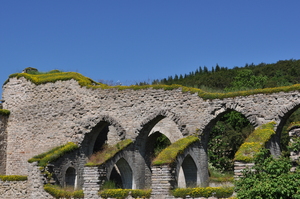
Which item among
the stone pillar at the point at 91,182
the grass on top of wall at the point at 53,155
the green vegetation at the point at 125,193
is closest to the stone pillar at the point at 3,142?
the grass on top of wall at the point at 53,155

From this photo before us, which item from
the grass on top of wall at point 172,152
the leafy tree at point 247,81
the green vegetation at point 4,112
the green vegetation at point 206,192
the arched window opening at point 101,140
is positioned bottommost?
the green vegetation at point 206,192

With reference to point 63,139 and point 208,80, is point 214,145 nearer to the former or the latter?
point 63,139

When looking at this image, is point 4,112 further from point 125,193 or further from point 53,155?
point 125,193

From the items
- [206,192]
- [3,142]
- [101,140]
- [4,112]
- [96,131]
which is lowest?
[206,192]

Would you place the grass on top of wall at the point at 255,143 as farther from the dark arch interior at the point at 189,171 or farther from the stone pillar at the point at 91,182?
the stone pillar at the point at 91,182

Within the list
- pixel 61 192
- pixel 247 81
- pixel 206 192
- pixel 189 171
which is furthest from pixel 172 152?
pixel 247 81

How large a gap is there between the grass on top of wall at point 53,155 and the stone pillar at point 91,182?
2.74m

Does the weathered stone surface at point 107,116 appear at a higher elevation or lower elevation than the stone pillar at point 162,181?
higher

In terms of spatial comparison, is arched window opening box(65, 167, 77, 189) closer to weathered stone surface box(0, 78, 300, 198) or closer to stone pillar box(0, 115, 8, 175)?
weathered stone surface box(0, 78, 300, 198)

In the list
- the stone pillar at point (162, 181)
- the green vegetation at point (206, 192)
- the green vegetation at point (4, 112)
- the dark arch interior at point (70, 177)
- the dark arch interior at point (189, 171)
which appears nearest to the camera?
the green vegetation at point (206, 192)

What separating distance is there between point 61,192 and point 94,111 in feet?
17.5

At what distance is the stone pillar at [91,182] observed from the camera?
17.5 metres

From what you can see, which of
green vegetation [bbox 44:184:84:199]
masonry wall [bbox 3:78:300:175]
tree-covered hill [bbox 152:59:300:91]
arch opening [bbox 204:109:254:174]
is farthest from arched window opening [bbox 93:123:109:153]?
tree-covered hill [bbox 152:59:300:91]

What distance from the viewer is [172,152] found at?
54.3 ft
